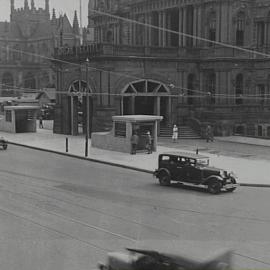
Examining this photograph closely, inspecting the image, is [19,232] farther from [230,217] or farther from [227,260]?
[227,260]

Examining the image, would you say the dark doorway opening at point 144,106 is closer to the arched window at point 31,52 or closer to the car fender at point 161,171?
the car fender at point 161,171

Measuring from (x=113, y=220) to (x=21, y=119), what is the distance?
119 feet

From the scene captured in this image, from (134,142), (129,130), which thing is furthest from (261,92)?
(134,142)

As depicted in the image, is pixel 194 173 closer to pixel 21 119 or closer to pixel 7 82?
pixel 21 119

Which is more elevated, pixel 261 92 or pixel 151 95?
pixel 261 92

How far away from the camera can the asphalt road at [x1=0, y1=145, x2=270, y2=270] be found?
13609 mm

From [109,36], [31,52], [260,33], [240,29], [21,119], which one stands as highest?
[31,52]

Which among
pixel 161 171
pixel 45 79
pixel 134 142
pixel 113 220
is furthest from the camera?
pixel 45 79

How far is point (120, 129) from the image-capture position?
3653 centimetres

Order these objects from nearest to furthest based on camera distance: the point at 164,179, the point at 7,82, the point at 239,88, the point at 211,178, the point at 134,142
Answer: the point at 211,178 < the point at 164,179 < the point at 134,142 < the point at 239,88 < the point at 7,82

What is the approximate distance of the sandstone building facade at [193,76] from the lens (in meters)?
45.3

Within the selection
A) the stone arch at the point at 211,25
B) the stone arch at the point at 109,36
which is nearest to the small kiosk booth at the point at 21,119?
the stone arch at the point at 109,36

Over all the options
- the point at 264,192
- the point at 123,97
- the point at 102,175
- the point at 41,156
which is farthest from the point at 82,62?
the point at 264,192

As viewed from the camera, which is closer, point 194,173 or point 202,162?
point 194,173
